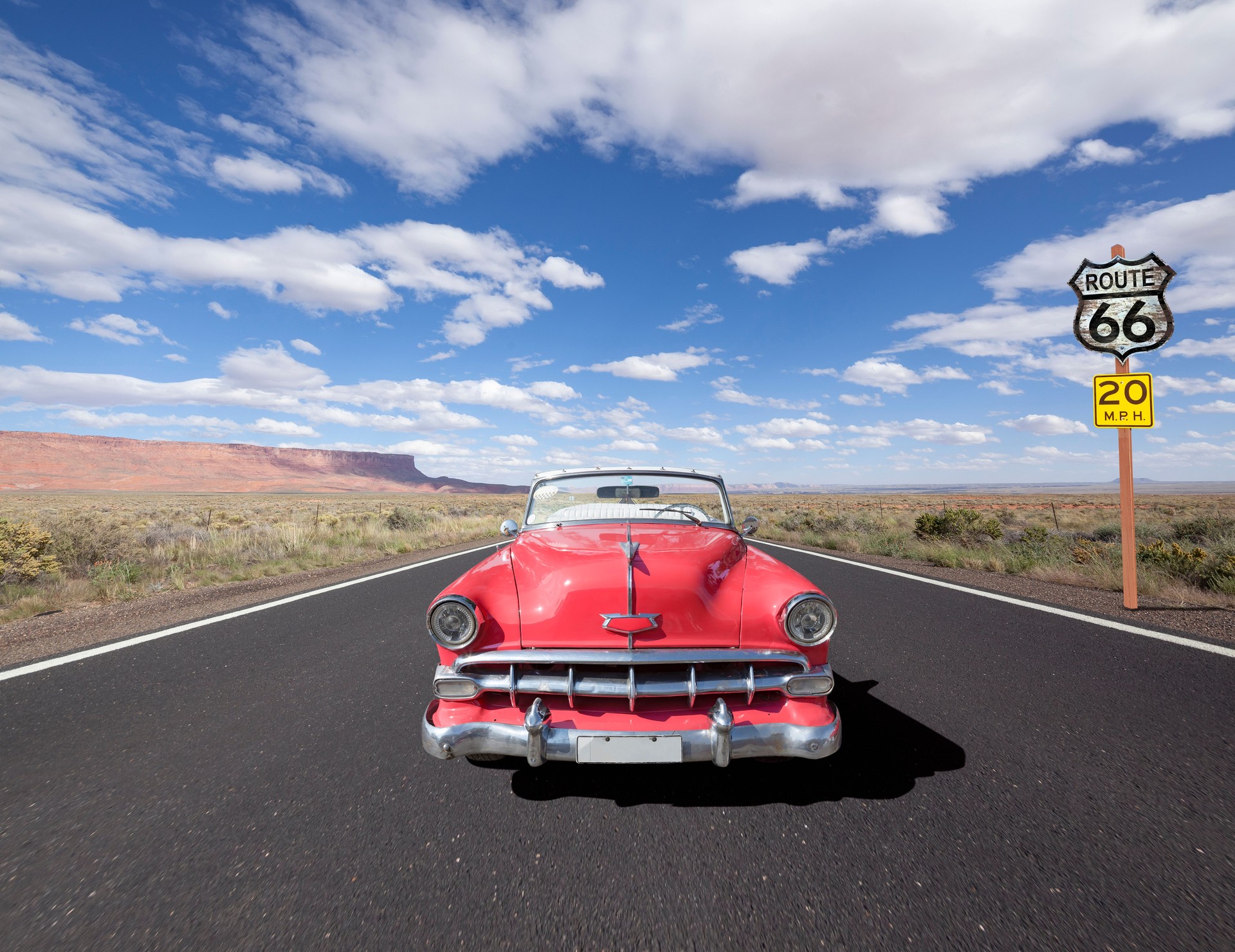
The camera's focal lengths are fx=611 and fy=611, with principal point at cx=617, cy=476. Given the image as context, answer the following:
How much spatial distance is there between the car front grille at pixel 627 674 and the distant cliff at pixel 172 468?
122 meters

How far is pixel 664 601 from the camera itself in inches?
109

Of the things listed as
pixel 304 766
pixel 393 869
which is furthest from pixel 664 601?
pixel 304 766

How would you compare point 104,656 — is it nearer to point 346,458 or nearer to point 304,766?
point 304,766

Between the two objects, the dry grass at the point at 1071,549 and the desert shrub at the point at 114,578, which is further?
the desert shrub at the point at 114,578

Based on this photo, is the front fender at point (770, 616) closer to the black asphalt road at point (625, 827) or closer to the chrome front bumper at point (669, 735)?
the chrome front bumper at point (669, 735)

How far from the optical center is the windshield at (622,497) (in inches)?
178

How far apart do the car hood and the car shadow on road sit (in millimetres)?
670

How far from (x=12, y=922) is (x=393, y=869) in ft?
3.78

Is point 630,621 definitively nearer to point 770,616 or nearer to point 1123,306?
point 770,616

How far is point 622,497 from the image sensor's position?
4.85m

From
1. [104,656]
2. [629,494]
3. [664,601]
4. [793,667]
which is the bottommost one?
[104,656]

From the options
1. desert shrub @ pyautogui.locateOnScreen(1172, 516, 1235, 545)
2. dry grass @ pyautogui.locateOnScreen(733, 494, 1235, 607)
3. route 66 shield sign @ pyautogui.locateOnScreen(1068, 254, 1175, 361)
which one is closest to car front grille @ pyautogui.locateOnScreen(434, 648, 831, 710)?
route 66 shield sign @ pyautogui.locateOnScreen(1068, 254, 1175, 361)

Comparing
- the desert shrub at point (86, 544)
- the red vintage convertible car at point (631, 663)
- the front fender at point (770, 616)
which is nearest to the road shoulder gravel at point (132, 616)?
the desert shrub at point (86, 544)

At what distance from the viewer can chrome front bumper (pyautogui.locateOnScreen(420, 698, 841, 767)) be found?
8.13 ft
